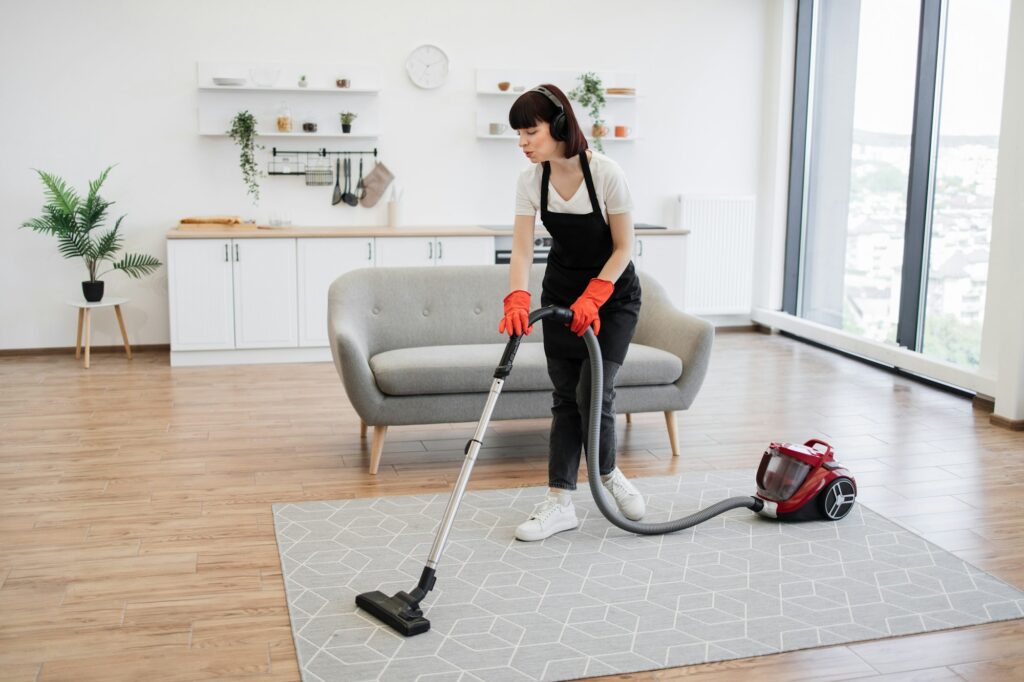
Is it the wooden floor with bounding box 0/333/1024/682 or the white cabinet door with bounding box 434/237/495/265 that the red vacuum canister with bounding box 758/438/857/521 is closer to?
the wooden floor with bounding box 0/333/1024/682

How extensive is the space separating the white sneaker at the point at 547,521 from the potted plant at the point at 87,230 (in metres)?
3.72

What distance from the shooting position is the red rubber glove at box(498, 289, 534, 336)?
2.75 meters

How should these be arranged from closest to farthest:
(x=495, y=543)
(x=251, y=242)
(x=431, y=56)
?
1. (x=495, y=543)
2. (x=251, y=242)
3. (x=431, y=56)

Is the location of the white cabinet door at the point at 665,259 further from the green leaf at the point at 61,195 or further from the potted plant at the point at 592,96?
the green leaf at the point at 61,195

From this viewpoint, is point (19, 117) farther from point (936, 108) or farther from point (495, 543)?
point (936, 108)

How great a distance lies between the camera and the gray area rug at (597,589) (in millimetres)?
2426

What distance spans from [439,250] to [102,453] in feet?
8.51

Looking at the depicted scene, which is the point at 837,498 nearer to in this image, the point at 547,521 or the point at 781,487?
the point at 781,487

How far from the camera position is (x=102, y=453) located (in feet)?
13.3

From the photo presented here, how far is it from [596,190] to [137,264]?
3.97 metres

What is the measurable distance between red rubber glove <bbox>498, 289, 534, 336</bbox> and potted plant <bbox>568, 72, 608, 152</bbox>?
3.97 m

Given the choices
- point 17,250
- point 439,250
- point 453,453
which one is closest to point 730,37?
point 439,250

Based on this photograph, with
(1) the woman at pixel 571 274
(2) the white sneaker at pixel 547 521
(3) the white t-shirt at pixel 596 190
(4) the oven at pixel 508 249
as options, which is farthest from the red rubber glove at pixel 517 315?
(4) the oven at pixel 508 249

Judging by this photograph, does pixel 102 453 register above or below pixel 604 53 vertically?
below
